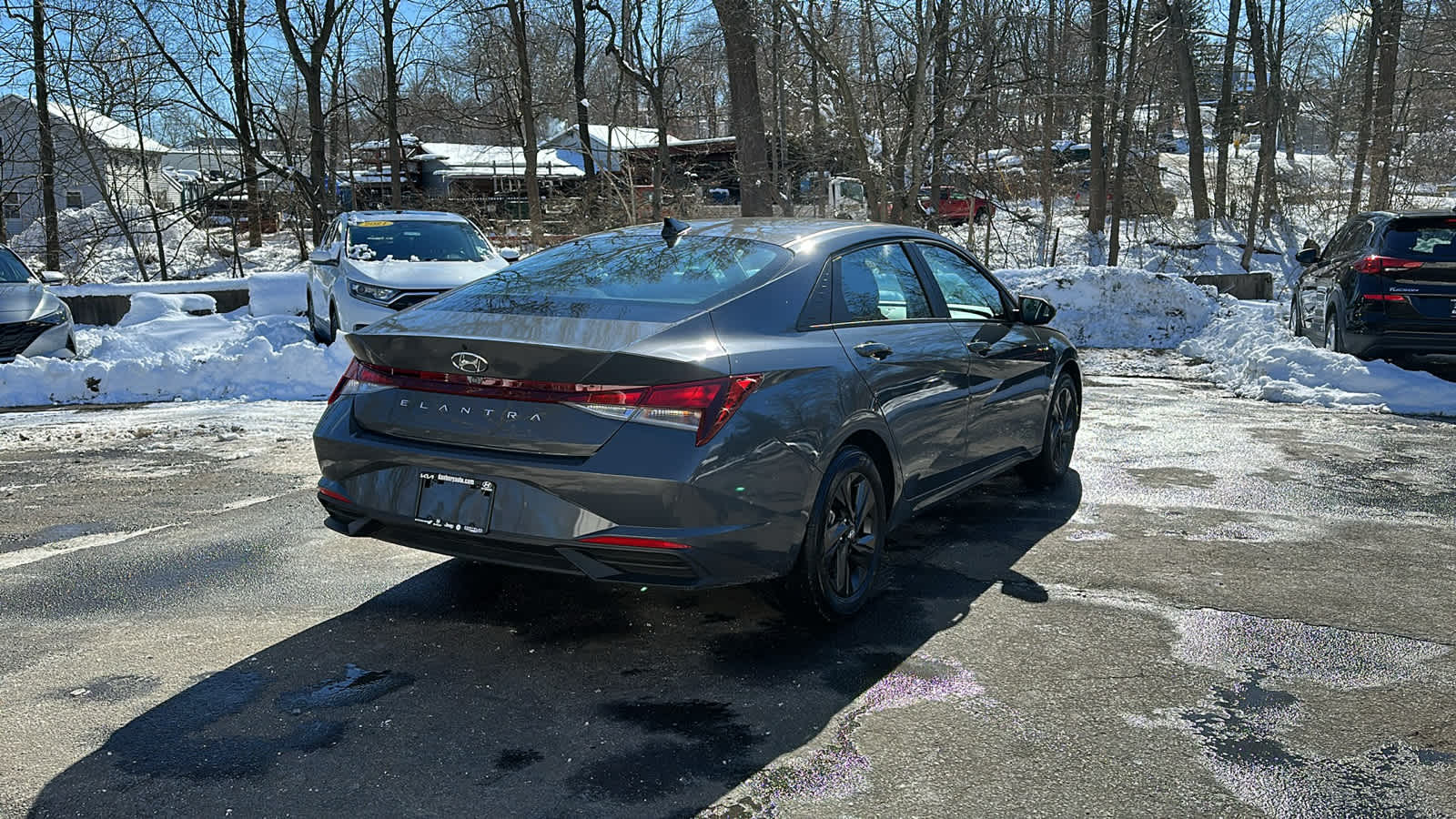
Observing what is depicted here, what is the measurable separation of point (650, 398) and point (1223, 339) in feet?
39.7

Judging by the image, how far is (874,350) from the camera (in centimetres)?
473

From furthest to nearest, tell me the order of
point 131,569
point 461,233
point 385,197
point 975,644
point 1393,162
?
1. point 385,197
2. point 1393,162
3. point 461,233
4. point 131,569
5. point 975,644

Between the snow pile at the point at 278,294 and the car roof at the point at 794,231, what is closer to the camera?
the car roof at the point at 794,231

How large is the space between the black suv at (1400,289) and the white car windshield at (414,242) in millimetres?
9271

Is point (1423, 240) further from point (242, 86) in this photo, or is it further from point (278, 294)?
point (242, 86)

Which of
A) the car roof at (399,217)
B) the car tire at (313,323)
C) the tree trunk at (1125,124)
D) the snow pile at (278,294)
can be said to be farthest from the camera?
the tree trunk at (1125,124)

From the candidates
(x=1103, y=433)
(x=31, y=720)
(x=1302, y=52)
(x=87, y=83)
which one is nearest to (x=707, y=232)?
(x=31, y=720)

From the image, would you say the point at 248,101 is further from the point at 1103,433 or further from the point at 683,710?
the point at 683,710

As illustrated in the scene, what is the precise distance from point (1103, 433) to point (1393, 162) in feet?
71.9

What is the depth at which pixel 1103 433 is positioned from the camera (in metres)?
8.93

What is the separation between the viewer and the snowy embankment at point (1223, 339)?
10609 millimetres

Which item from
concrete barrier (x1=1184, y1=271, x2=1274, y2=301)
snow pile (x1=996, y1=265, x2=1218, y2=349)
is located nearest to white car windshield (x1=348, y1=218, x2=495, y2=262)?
snow pile (x1=996, y1=265, x2=1218, y2=349)

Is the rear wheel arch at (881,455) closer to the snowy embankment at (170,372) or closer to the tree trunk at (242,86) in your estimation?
the snowy embankment at (170,372)

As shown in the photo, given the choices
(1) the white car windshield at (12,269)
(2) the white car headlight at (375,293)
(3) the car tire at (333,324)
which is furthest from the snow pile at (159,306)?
(2) the white car headlight at (375,293)
